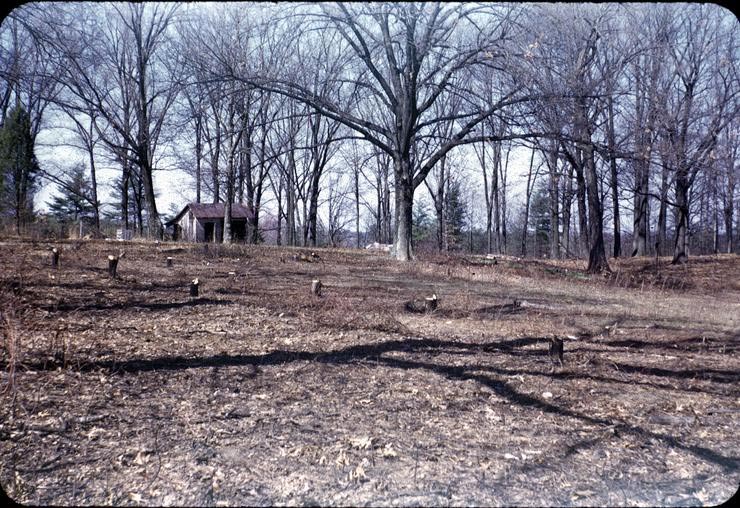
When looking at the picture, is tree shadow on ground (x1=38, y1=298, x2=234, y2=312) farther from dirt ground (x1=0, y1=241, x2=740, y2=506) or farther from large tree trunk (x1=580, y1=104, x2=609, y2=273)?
large tree trunk (x1=580, y1=104, x2=609, y2=273)

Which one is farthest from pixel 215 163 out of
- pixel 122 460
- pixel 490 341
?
pixel 122 460

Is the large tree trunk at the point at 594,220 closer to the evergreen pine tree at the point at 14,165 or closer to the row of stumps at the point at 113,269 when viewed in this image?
the row of stumps at the point at 113,269

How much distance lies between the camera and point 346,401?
13.2 ft

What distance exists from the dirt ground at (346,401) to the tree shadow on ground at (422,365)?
3 cm

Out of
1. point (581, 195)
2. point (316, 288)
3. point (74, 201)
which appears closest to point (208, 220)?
point (74, 201)

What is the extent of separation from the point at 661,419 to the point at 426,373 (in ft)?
6.54

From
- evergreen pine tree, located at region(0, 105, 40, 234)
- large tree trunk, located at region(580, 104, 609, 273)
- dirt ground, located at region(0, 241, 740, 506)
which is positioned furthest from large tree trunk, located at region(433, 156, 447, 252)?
dirt ground, located at region(0, 241, 740, 506)

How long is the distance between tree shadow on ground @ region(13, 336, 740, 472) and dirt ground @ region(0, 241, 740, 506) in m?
0.03

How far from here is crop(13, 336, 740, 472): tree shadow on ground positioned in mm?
3809

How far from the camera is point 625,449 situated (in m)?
3.31

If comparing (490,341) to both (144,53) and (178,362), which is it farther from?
(144,53)

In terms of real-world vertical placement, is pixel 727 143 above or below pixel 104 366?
above

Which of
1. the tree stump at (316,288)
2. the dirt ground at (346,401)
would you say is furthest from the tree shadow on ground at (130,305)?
the tree stump at (316,288)

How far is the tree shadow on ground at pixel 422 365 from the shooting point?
12.5ft
